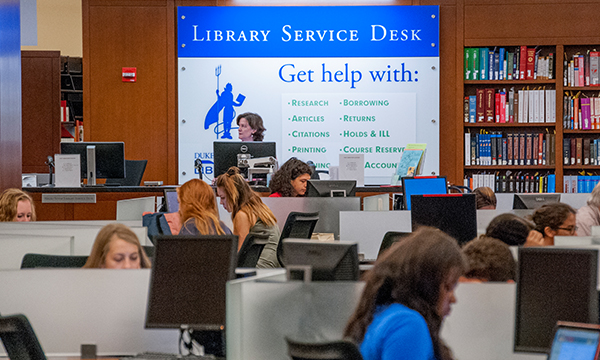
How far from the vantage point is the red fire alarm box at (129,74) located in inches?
271

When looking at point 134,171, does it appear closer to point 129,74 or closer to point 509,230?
point 129,74

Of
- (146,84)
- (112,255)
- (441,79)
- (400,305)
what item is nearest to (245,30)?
(146,84)

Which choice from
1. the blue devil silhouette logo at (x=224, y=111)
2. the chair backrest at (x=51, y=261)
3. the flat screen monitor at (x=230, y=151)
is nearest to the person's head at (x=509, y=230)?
the chair backrest at (x=51, y=261)

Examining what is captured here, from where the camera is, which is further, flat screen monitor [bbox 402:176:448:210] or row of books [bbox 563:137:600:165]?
row of books [bbox 563:137:600:165]

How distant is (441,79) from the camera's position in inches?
270

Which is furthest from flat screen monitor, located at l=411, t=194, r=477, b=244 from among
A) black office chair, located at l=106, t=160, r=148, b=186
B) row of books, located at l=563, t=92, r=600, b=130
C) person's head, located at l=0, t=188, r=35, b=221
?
row of books, located at l=563, t=92, r=600, b=130

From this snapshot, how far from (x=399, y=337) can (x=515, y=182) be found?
585 cm

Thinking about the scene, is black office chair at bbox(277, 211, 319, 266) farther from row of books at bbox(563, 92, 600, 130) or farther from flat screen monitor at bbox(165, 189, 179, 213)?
row of books at bbox(563, 92, 600, 130)

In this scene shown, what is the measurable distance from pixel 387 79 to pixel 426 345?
18.8 feet

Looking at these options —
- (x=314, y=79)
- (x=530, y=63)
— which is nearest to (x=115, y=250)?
(x=314, y=79)

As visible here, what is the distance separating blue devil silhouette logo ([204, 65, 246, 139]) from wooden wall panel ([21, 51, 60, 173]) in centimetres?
259

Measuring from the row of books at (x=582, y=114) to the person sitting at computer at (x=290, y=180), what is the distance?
3.36 meters

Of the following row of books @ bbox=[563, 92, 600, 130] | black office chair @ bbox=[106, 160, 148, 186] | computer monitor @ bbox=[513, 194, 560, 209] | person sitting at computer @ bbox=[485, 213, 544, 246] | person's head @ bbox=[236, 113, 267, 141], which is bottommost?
person sitting at computer @ bbox=[485, 213, 544, 246]

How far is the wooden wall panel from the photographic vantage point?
8227 millimetres
